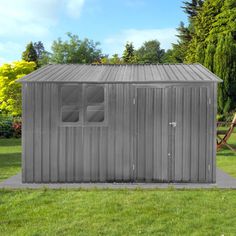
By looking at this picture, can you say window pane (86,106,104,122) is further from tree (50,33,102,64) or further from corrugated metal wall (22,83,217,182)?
tree (50,33,102,64)

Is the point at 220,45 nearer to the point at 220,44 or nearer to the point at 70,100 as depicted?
the point at 220,44

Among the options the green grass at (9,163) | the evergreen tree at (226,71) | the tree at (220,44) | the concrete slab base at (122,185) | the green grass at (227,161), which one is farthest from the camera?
the tree at (220,44)

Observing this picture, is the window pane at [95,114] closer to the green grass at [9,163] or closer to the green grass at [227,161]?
the green grass at [9,163]

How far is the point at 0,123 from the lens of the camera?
31.4 meters

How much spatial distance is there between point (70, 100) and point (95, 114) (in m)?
0.70

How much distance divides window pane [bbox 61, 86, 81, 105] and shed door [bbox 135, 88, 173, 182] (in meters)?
1.54

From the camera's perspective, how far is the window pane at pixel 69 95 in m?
11.6

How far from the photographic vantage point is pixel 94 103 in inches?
455

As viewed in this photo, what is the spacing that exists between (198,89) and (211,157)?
1.69m

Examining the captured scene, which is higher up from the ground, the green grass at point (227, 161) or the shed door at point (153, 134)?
the shed door at point (153, 134)

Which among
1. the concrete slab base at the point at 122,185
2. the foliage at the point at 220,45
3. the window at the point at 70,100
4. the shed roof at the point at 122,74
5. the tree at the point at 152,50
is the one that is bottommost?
the concrete slab base at the point at 122,185

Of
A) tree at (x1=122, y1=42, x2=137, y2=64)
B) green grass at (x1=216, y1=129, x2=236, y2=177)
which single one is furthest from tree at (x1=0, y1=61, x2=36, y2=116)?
green grass at (x1=216, y1=129, x2=236, y2=177)

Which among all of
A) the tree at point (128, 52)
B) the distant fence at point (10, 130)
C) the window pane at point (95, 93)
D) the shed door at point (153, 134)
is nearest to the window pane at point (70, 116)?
the window pane at point (95, 93)

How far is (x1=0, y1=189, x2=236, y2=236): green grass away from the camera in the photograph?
7.29 metres
